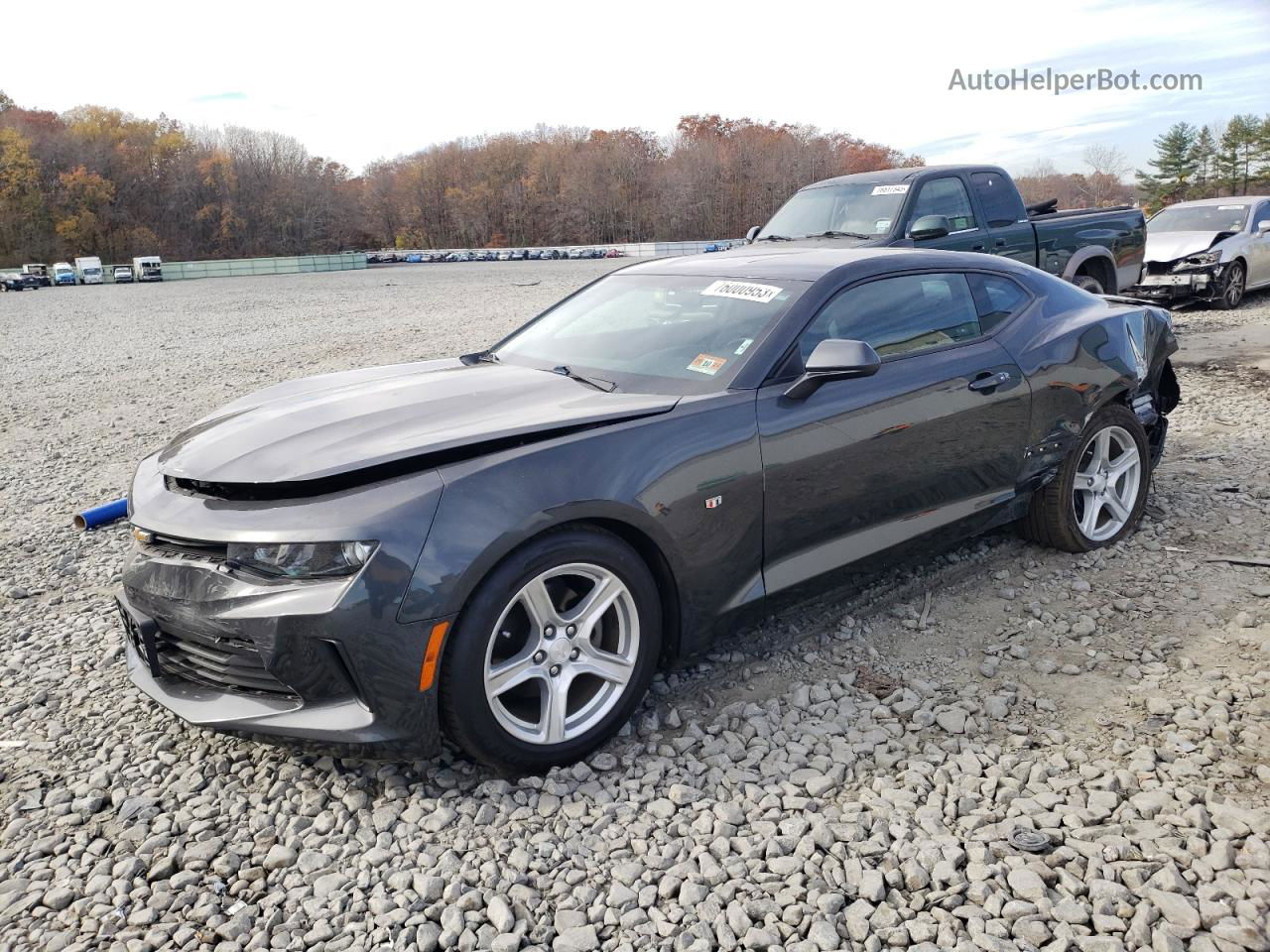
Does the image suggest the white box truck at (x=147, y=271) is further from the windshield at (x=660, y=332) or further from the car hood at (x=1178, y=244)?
the windshield at (x=660, y=332)

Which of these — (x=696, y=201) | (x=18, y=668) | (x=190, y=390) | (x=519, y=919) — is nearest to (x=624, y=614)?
(x=519, y=919)

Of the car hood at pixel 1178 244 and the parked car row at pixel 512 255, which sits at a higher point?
the parked car row at pixel 512 255

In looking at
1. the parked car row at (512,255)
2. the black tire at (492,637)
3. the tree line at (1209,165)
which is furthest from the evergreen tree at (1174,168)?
the black tire at (492,637)

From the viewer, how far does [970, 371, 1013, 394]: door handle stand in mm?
3887

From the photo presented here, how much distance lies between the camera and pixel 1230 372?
8445mm

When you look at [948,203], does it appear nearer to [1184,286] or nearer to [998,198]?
[998,198]

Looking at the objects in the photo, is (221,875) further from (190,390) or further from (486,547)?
(190,390)

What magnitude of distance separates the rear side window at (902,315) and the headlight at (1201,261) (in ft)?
33.9

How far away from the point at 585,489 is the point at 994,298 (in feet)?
8.16

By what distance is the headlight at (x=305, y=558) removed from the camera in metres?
2.53

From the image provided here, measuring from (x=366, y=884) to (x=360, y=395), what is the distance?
5.81 ft

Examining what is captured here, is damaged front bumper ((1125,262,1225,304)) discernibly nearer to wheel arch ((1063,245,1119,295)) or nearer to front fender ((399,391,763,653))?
wheel arch ((1063,245,1119,295))

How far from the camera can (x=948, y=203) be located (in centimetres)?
866

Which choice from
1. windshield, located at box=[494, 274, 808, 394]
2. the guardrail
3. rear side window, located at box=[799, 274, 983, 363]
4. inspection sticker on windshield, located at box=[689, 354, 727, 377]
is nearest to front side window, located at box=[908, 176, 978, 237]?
rear side window, located at box=[799, 274, 983, 363]
